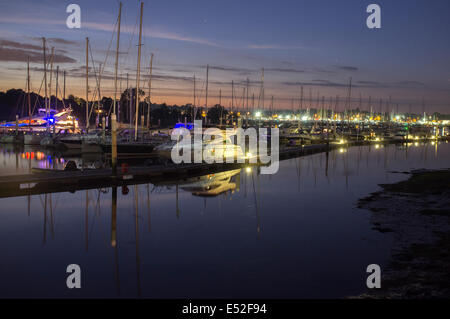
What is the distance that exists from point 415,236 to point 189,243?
27.6ft

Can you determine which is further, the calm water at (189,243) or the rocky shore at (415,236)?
the calm water at (189,243)

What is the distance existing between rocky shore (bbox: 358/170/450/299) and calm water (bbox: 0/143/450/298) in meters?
0.63

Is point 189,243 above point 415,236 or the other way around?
the other way around

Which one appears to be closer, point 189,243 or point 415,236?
point 189,243

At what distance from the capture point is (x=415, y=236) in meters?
16.1

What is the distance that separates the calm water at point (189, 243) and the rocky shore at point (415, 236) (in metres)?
0.63

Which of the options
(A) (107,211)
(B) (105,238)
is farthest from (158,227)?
(A) (107,211)

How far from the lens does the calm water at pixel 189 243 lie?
447 inches

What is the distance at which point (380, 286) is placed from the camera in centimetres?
1118

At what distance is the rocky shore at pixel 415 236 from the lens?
1099 cm

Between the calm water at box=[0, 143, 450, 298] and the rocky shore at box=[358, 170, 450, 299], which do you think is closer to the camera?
the rocky shore at box=[358, 170, 450, 299]

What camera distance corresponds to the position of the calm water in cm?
1136
